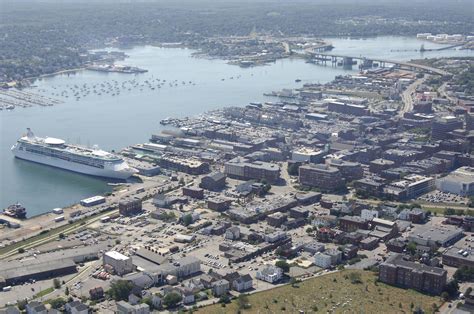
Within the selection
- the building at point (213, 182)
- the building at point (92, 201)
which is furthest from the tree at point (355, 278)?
the building at point (92, 201)

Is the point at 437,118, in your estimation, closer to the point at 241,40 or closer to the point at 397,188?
the point at 397,188

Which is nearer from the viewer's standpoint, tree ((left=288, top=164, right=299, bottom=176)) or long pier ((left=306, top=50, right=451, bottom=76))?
tree ((left=288, top=164, right=299, bottom=176))

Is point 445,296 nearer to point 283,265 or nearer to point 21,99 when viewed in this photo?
point 283,265

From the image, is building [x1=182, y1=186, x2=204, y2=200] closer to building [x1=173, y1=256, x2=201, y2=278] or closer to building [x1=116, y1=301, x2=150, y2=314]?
building [x1=173, y1=256, x2=201, y2=278]

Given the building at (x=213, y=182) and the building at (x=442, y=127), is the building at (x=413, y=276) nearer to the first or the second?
the building at (x=213, y=182)

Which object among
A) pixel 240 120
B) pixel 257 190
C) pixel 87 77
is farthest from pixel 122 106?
pixel 257 190

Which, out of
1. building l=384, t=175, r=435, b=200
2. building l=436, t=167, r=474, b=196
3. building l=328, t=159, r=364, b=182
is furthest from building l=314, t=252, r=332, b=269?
building l=436, t=167, r=474, b=196
